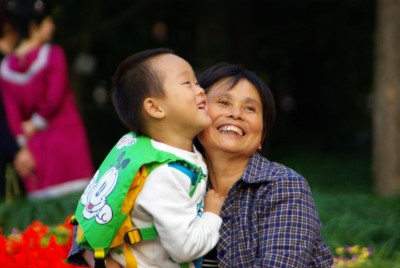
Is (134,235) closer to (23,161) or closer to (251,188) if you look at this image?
(251,188)

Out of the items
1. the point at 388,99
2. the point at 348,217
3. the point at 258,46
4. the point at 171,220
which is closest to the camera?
the point at 171,220

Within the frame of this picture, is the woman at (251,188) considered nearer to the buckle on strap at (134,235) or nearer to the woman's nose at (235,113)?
the woman's nose at (235,113)

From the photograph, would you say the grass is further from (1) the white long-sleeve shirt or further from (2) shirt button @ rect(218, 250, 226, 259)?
(1) the white long-sleeve shirt

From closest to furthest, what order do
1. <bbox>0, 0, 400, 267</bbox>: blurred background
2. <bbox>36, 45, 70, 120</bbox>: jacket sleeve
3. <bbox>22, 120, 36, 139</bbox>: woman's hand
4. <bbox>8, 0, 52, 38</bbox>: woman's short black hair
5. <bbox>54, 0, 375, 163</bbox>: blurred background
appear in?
<bbox>8, 0, 52, 38</bbox>: woman's short black hair < <bbox>36, 45, 70, 120</bbox>: jacket sleeve < <bbox>22, 120, 36, 139</bbox>: woman's hand < <bbox>0, 0, 400, 267</bbox>: blurred background < <bbox>54, 0, 375, 163</bbox>: blurred background

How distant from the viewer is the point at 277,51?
1524cm

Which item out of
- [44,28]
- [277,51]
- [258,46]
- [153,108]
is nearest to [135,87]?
[153,108]

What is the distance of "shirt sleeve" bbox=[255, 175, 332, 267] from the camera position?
2910mm

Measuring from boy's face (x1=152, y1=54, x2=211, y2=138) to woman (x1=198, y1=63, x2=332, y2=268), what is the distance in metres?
0.20

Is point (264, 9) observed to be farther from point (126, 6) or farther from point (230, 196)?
point (230, 196)

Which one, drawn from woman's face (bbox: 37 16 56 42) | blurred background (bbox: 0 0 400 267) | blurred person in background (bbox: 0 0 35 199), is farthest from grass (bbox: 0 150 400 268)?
blurred background (bbox: 0 0 400 267)

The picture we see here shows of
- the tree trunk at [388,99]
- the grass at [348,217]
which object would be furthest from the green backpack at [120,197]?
the tree trunk at [388,99]

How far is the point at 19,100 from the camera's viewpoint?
7441 mm

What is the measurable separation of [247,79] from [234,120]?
0.18m

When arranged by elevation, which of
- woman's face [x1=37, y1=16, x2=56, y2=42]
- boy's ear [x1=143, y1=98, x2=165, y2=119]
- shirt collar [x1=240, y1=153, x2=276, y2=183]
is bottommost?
woman's face [x1=37, y1=16, x2=56, y2=42]
